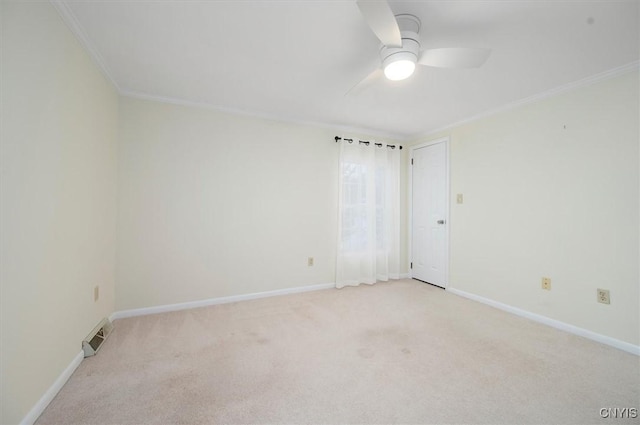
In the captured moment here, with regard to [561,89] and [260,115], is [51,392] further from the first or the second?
[561,89]

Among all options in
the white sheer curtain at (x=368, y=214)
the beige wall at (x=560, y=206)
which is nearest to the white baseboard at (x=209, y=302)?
the white sheer curtain at (x=368, y=214)

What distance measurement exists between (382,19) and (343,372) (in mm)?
2121

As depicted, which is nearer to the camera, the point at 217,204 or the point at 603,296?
the point at 603,296

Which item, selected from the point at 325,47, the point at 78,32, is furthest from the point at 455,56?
the point at 78,32

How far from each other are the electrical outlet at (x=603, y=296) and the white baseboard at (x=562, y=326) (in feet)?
0.94

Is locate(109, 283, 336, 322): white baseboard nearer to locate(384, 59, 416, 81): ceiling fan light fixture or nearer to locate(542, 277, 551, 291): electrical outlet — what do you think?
locate(542, 277, 551, 291): electrical outlet

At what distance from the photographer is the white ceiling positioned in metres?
1.53

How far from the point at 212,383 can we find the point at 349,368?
2.97 ft

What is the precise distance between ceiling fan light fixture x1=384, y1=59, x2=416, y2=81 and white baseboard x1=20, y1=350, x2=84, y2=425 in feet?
9.16

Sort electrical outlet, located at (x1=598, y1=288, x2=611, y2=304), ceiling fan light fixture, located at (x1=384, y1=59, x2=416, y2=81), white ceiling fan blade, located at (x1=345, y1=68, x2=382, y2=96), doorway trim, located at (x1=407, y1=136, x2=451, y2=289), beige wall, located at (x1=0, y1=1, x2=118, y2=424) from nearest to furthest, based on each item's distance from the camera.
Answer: beige wall, located at (x1=0, y1=1, x2=118, y2=424)
ceiling fan light fixture, located at (x1=384, y1=59, x2=416, y2=81)
white ceiling fan blade, located at (x1=345, y1=68, x2=382, y2=96)
electrical outlet, located at (x1=598, y1=288, x2=611, y2=304)
doorway trim, located at (x1=407, y1=136, x2=451, y2=289)

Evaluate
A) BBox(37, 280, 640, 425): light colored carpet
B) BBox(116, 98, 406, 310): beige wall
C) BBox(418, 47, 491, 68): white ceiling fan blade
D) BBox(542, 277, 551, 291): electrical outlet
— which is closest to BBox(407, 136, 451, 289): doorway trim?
BBox(37, 280, 640, 425): light colored carpet

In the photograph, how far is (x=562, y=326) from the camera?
241 centimetres

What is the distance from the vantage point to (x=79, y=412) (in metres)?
1.40

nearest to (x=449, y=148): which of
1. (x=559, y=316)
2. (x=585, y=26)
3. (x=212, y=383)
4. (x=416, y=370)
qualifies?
(x=585, y=26)
